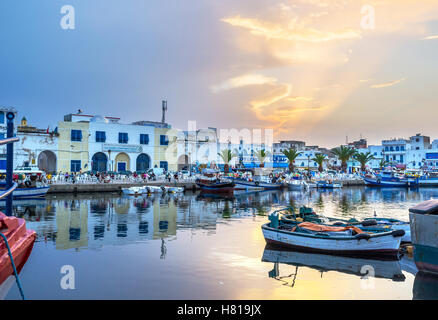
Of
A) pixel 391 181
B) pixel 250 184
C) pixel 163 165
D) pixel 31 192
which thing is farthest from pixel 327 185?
pixel 31 192

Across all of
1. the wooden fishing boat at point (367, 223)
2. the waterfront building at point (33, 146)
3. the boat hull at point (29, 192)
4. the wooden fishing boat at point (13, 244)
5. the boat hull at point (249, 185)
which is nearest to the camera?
the wooden fishing boat at point (13, 244)

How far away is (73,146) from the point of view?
4603cm

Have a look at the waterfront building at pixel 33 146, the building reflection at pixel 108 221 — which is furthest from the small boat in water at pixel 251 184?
the waterfront building at pixel 33 146

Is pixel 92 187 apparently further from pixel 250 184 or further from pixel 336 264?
pixel 336 264

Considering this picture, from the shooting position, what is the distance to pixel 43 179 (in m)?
36.3

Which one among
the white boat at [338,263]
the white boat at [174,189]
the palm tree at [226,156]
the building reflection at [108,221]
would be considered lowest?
the white boat at [338,263]

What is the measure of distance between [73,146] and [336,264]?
137 ft

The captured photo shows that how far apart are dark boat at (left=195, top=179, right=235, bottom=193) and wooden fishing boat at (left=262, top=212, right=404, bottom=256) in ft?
99.6

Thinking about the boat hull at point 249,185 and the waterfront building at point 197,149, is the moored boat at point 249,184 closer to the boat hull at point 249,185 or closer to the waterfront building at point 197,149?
the boat hull at point 249,185

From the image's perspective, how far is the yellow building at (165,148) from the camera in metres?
53.7

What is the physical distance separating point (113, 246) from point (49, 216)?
10468 millimetres

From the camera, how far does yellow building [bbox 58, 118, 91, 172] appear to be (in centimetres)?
4522
